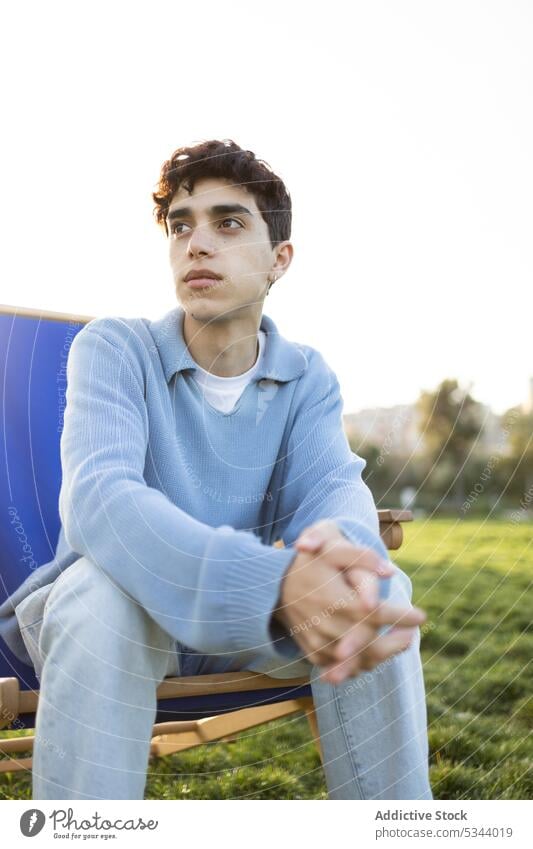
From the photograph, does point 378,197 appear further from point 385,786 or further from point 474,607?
point 474,607

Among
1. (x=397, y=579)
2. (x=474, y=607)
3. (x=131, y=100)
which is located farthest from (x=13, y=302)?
(x=474, y=607)

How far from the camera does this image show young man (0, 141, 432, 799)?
2.24 feet

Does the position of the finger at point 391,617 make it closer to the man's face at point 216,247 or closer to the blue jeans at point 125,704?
the blue jeans at point 125,704

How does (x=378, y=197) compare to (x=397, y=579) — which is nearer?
(x=397, y=579)

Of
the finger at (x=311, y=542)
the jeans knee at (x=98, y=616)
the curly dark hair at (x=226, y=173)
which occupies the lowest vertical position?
the jeans knee at (x=98, y=616)

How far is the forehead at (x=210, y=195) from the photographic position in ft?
3.00

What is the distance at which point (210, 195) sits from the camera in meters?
0.92

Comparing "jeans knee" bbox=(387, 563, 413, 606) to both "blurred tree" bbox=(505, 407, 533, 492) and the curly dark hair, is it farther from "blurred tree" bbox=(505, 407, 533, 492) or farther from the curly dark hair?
the curly dark hair

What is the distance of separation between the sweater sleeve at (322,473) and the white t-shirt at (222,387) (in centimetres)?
6

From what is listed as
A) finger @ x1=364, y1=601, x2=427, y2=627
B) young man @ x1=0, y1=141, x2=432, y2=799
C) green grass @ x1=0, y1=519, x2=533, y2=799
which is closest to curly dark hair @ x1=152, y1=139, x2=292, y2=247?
young man @ x1=0, y1=141, x2=432, y2=799

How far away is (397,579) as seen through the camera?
32.1 inches

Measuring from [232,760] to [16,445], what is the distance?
52 centimetres

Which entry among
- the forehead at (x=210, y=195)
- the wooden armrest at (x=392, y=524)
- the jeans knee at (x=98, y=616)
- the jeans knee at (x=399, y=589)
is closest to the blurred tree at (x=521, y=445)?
the wooden armrest at (x=392, y=524)

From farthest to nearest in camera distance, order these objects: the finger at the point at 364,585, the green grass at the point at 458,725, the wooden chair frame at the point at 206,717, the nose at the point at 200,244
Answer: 1. the green grass at the point at 458,725
2. the nose at the point at 200,244
3. the wooden chair frame at the point at 206,717
4. the finger at the point at 364,585
